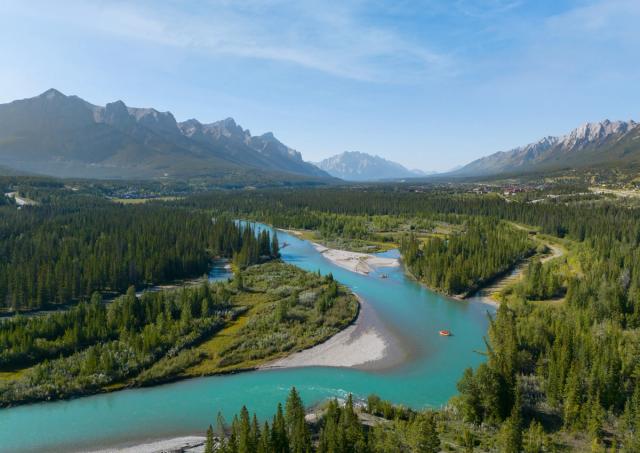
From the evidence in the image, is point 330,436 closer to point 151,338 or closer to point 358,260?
point 151,338

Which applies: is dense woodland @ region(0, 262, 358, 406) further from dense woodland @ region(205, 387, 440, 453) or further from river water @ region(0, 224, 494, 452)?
dense woodland @ region(205, 387, 440, 453)

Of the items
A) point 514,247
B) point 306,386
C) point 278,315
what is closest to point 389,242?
point 514,247

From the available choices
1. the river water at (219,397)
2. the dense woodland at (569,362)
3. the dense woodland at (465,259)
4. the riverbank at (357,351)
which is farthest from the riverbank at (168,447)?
the dense woodland at (465,259)

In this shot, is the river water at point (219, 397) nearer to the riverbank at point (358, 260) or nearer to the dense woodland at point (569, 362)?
the dense woodland at point (569, 362)

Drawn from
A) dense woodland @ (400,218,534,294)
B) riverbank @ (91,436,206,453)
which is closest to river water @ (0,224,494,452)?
riverbank @ (91,436,206,453)

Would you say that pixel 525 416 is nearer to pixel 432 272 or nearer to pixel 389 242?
pixel 432 272

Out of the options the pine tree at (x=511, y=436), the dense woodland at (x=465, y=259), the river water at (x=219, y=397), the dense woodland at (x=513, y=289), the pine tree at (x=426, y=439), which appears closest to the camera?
the pine tree at (x=426, y=439)
